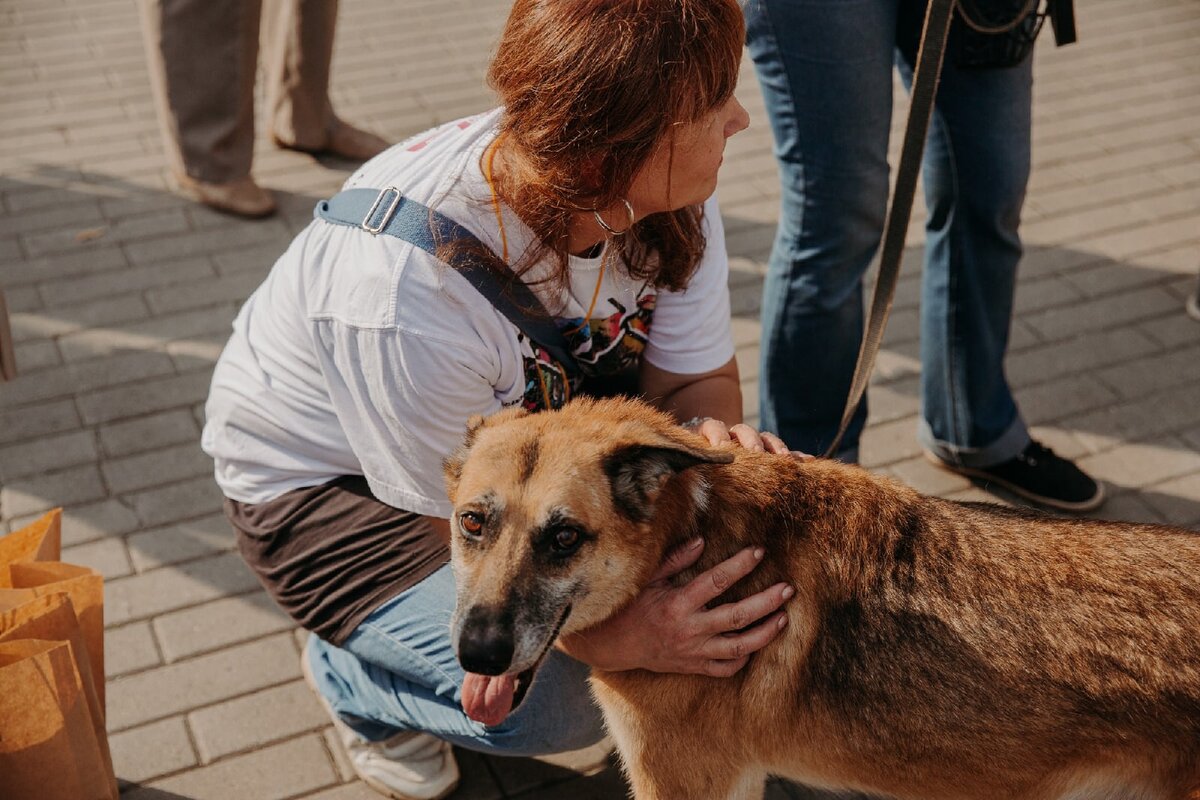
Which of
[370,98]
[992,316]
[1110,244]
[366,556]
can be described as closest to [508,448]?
[366,556]

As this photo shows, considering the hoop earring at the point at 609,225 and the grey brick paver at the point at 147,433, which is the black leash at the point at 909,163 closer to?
the hoop earring at the point at 609,225

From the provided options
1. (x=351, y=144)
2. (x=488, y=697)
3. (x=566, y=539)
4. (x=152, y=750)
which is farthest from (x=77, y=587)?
(x=351, y=144)

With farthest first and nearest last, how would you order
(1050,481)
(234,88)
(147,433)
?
(234,88), (147,433), (1050,481)

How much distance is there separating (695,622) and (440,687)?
2.53ft

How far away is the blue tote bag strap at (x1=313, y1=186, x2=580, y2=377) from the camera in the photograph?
2602 millimetres

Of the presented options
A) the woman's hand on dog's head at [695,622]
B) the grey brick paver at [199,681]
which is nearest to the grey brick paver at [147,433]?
the grey brick paver at [199,681]

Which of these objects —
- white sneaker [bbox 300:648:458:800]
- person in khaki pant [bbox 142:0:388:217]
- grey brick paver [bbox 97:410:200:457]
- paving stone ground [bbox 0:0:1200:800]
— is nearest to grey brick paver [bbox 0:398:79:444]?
paving stone ground [bbox 0:0:1200:800]

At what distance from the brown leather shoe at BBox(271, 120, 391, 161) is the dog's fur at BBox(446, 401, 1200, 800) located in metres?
3.83

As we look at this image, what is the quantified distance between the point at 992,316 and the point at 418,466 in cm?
229

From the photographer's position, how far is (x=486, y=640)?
7.46 feet

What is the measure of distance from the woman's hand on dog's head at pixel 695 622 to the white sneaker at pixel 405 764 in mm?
895

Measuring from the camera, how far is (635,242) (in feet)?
9.66

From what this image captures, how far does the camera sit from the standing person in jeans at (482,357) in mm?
2500

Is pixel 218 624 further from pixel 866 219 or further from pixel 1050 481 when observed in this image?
A: pixel 1050 481
